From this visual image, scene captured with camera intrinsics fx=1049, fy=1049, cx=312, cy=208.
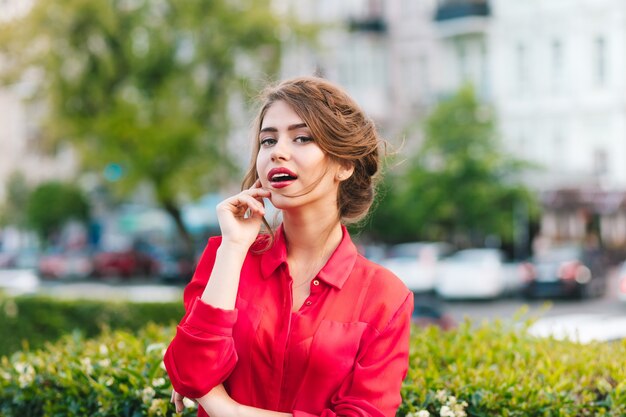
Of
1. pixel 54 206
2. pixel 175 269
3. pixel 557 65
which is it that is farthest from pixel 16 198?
pixel 557 65

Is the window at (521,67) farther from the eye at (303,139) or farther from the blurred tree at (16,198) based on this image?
the eye at (303,139)

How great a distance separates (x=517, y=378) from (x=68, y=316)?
1093 cm

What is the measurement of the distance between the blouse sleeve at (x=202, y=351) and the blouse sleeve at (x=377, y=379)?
0.85ft

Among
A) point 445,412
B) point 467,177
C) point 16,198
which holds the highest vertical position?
point 445,412

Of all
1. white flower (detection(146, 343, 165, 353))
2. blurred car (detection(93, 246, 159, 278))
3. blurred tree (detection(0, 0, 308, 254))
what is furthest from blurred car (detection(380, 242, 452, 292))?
white flower (detection(146, 343, 165, 353))

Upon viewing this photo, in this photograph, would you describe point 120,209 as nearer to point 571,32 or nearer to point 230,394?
point 571,32

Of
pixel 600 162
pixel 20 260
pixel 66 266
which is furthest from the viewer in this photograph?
pixel 20 260

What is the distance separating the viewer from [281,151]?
317cm

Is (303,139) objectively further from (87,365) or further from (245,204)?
(87,365)

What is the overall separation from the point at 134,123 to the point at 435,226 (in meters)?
13.2

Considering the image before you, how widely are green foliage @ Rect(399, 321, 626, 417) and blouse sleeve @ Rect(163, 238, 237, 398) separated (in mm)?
1223

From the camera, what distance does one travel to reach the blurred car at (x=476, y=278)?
29.5 metres

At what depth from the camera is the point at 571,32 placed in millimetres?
38625

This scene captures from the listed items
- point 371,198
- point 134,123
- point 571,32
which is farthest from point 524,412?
point 571,32
